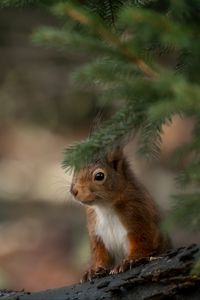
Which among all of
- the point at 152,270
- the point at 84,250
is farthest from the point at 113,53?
the point at 84,250

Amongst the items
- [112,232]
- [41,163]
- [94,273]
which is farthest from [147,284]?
[41,163]

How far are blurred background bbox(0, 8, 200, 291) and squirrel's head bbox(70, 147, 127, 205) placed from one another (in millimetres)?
2474

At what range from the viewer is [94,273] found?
12.2 ft

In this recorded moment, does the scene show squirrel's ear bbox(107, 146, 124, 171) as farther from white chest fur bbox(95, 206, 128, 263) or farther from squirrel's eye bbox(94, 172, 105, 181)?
white chest fur bbox(95, 206, 128, 263)

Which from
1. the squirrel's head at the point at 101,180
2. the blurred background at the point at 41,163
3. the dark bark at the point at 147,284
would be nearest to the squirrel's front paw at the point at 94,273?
the dark bark at the point at 147,284

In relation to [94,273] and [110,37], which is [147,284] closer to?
[94,273]

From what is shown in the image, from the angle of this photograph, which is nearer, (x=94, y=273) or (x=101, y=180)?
(x=94, y=273)

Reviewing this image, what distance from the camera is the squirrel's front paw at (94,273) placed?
3.52m

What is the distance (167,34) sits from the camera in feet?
7.52

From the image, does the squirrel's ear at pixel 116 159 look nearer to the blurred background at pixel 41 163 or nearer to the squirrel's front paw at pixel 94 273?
the squirrel's front paw at pixel 94 273

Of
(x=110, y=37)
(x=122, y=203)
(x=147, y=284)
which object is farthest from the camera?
(x=122, y=203)

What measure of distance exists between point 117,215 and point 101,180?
19 centimetres

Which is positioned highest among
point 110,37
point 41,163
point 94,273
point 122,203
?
point 41,163

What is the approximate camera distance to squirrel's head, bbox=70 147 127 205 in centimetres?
388
